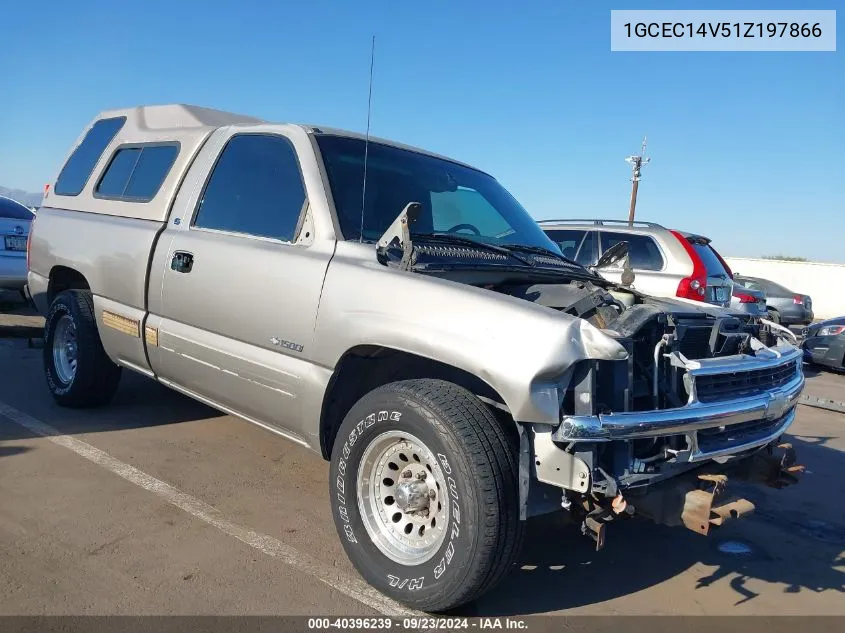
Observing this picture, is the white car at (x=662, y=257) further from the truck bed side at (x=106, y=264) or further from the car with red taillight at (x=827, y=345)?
the truck bed side at (x=106, y=264)

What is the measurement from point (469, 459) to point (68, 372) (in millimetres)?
4049

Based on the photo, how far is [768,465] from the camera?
3.31 m

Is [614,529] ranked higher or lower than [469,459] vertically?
lower

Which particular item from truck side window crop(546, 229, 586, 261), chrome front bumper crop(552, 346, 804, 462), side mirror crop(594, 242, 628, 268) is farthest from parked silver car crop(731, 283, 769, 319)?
chrome front bumper crop(552, 346, 804, 462)

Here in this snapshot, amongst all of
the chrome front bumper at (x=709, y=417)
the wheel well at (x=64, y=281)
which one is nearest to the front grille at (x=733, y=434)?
the chrome front bumper at (x=709, y=417)

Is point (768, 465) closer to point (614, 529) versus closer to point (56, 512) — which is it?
point (614, 529)

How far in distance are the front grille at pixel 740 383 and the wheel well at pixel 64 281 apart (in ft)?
14.1

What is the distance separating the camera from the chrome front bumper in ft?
8.09

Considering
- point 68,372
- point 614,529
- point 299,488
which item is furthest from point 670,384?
point 68,372

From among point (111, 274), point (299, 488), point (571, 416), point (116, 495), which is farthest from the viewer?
point (111, 274)

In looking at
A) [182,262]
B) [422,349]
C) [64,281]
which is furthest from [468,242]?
[64,281]

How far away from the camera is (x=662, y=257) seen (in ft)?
26.8

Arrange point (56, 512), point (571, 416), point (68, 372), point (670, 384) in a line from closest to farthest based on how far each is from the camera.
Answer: point (571, 416) → point (670, 384) → point (56, 512) → point (68, 372)

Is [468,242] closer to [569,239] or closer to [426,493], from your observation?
[426,493]
